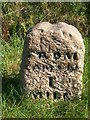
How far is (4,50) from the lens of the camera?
5840mm

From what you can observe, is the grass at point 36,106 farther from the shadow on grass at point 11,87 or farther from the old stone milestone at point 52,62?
the old stone milestone at point 52,62

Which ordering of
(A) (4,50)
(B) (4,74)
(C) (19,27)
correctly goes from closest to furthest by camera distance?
(B) (4,74) → (A) (4,50) → (C) (19,27)

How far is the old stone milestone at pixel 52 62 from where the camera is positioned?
4.26 metres

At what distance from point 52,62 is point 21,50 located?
4.98 feet

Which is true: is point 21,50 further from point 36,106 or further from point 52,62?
point 36,106

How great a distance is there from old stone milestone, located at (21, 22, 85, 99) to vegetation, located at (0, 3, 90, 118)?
0.41 feet

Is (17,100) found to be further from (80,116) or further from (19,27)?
(19,27)

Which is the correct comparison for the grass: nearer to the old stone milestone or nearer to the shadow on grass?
the shadow on grass

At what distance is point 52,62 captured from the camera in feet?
14.3

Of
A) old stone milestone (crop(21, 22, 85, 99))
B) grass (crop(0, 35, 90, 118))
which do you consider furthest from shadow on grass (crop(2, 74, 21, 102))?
old stone milestone (crop(21, 22, 85, 99))

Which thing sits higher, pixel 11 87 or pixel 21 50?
pixel 21 50

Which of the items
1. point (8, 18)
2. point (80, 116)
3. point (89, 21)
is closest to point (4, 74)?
point (80, 116)

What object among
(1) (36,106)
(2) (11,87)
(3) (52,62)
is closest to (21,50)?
(2) (11,87)

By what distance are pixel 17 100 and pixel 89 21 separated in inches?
117
